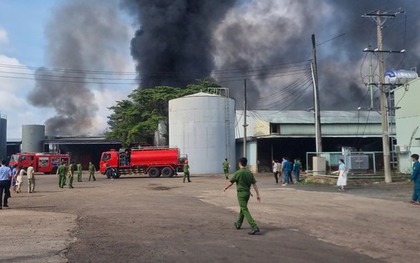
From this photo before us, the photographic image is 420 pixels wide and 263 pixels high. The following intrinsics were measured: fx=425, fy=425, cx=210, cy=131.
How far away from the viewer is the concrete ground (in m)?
6.98

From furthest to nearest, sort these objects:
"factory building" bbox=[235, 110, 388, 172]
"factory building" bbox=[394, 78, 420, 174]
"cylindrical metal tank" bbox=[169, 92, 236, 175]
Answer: "factory building" bbox=[235, 110, 388, 172], "cylindrical metal tank" bbox=[169, 92, 236, 175], "factory building" bbox=[394, 78, 420, 174]

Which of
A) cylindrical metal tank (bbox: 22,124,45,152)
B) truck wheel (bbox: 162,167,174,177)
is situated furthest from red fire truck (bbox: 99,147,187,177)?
cylindrical metal tank (bbox: 22,124,45,152)

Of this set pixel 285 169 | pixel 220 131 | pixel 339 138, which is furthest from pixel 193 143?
pixel 285 169

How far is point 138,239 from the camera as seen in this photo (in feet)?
27.2

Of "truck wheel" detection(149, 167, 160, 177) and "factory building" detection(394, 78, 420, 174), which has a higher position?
"factory building" detection(394, 78, 420, 174)

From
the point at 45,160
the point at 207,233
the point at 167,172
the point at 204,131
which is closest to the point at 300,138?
the point at 204,131

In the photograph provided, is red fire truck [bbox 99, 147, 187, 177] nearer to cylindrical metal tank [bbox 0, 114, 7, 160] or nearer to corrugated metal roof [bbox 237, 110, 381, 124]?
corrugated metal roof [bbox 237, 110, 381, 124]

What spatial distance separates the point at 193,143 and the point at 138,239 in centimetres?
3443

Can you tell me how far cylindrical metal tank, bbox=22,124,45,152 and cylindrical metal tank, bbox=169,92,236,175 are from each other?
25478 millimetres

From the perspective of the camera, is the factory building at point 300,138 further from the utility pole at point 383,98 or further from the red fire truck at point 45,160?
the red fire truck at point 45,160

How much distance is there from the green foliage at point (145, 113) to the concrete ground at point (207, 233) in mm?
35390

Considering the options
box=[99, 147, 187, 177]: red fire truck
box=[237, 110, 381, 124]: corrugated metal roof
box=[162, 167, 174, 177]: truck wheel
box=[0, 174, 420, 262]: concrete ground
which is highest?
box=[237, 110, 381, 124]: corrugated metal roof

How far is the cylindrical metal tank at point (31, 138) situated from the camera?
59188mm

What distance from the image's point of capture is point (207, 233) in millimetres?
9047
